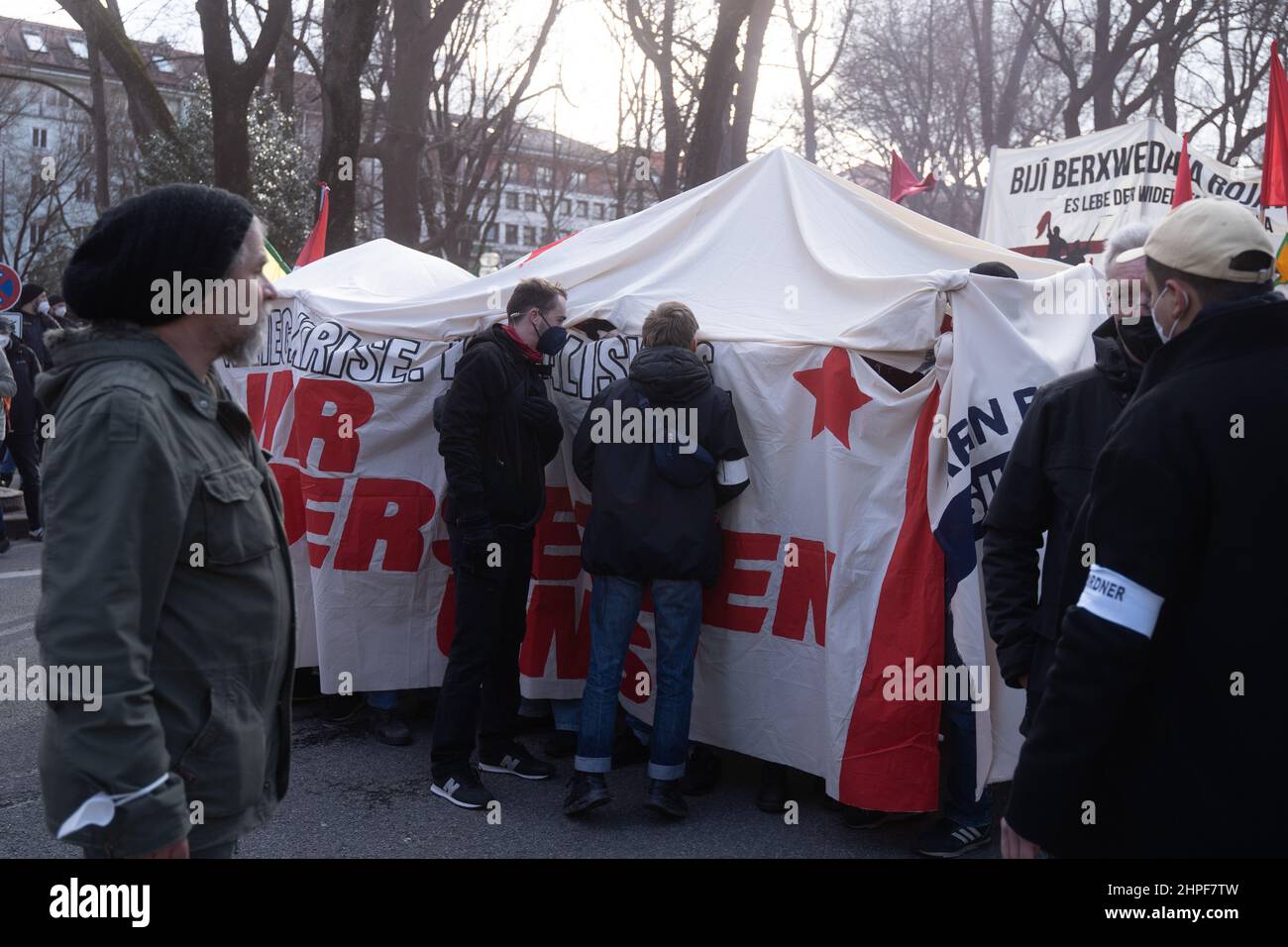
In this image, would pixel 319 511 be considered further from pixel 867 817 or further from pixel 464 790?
pixel 867 817

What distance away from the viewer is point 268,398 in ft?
21.9

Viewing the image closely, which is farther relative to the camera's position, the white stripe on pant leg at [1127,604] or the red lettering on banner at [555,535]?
the red lettering on banner at [555,535]

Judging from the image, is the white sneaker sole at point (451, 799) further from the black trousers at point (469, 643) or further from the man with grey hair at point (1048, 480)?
the man with grey hair at point (1048, 480)

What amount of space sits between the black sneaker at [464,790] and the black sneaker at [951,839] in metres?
1.75

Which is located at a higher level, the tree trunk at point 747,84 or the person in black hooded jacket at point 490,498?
the tree trunk at point 747,84

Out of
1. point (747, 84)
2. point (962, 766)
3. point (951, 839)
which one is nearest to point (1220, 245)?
point (962, 766)

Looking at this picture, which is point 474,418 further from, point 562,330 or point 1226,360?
point 1226,360

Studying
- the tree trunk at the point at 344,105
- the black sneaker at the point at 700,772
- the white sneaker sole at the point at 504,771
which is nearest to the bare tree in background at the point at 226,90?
the tree trunk at the point at 344,105

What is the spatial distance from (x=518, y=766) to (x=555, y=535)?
111 centimetres

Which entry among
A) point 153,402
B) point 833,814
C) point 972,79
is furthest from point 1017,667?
point 972,79

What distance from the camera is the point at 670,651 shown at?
482 cm

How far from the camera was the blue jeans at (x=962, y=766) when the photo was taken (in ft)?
14.7

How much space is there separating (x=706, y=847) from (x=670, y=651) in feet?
2.52
